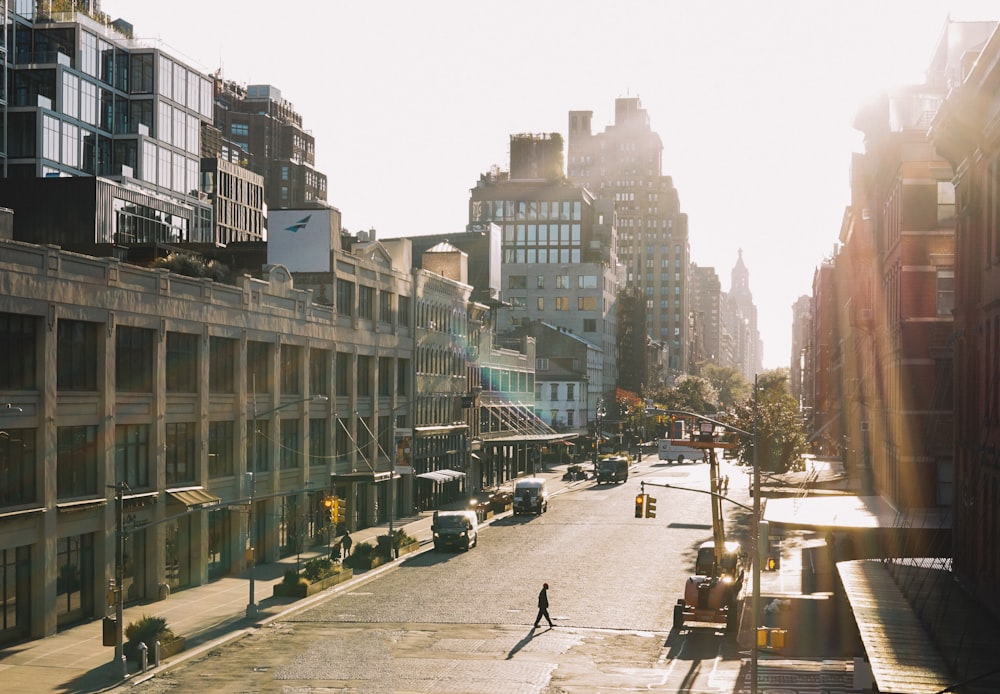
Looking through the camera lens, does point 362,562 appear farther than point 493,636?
Yes

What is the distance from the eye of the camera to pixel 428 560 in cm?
6081

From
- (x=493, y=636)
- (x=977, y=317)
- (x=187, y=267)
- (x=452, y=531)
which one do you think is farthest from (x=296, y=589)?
(x=977, y=317)

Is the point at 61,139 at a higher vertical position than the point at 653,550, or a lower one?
higher

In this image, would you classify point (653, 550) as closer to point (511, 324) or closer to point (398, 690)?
point (398, 690)

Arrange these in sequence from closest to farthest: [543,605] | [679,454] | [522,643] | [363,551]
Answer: [522,643] → [543,605] → [363,551] → [679,454]

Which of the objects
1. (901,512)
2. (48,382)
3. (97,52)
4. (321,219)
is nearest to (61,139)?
(97,52)

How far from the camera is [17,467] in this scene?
4112 centimetres

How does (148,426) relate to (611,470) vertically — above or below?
above

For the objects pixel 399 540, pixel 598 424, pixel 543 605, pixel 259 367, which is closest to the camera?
pixel 543 605

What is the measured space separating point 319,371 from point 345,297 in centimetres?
546

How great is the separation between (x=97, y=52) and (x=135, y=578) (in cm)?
8581

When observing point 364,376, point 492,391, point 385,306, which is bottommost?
point 492,391

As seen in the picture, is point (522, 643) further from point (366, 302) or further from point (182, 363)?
point (366, 302)

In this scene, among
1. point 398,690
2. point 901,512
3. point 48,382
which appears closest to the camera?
point 398,690
